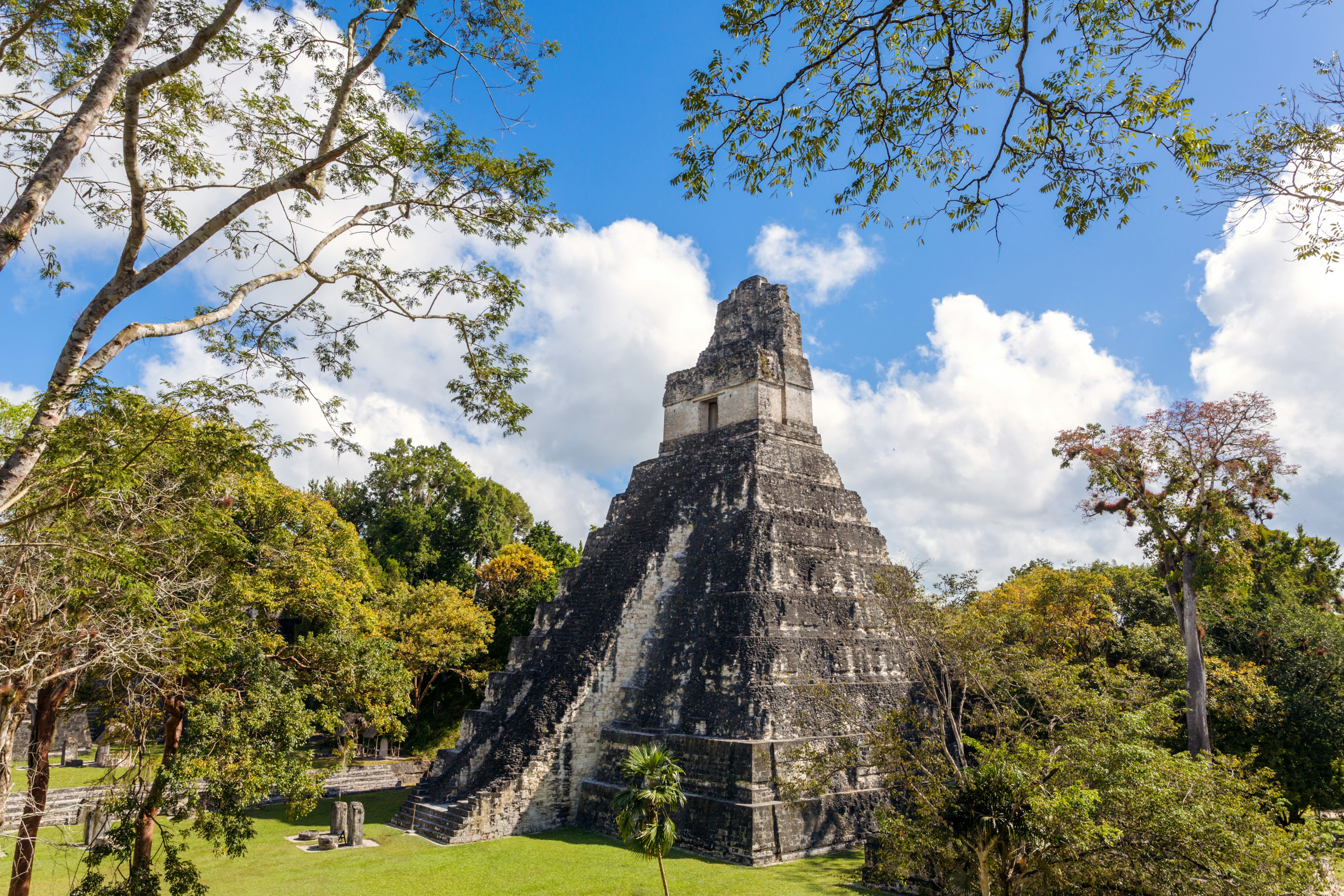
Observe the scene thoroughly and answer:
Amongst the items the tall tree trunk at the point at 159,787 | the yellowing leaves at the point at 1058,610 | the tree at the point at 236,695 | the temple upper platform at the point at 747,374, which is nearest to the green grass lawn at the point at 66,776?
the tree at the point at 236,695

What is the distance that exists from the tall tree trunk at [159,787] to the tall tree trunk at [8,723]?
106 cm

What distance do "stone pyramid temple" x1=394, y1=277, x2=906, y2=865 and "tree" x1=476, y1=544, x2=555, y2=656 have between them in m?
8.22

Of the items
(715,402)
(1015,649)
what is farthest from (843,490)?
(1015,649)

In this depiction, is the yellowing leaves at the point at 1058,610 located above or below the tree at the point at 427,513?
below

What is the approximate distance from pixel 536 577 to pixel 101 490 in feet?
72.4

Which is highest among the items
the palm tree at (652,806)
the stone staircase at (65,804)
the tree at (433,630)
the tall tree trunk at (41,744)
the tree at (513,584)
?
the tree at (513,584)

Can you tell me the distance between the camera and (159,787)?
699 cm

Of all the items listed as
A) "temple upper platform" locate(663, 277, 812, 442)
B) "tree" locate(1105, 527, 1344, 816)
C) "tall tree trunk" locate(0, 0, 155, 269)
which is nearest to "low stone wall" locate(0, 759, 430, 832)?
"tall tree trunk" locate(0, 0, 155, 269)

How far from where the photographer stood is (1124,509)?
14000 millimetres

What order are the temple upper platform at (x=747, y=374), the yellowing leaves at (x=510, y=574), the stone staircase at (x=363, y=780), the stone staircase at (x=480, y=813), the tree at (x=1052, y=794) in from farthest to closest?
the yellowing leaves at (x=510, y=574)
the stone staircase at (x=363, y=780)
the temple upper platform at (x=747, y=374)
the stone staircase at (x=480, y=813)
the tree at (x=1052, y=794)

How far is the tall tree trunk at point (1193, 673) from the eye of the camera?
39.7 ft

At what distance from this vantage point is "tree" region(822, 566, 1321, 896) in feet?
21.8

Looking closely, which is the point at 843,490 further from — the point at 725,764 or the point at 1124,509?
the point at 725,764

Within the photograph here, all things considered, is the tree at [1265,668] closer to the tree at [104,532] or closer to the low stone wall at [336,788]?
the tree at [104,532]
